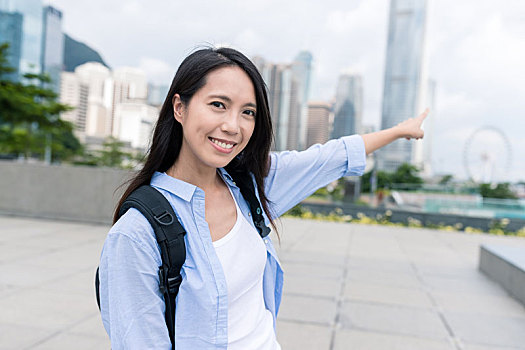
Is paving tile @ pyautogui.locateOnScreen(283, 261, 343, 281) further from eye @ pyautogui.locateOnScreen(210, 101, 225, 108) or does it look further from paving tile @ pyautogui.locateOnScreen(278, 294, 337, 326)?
eye @ pyautogui.locateOnScreen(210, 101, 225, 108)

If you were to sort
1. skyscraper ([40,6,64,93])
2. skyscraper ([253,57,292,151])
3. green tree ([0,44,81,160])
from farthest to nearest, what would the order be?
1. skyscraper ([40,6,64,93])
2. green tree ([0,44,81,160])
3. skyscraper ([253,57,292,151])

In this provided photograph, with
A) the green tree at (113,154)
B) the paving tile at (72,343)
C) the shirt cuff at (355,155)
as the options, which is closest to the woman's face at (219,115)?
the shirt cuff at (355,155)

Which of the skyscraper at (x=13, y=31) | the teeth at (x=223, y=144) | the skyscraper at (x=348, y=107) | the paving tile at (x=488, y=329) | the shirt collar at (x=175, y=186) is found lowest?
the paving tile at (x=488, y=329)

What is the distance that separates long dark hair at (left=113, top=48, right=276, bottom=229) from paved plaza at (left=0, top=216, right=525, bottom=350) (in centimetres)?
224

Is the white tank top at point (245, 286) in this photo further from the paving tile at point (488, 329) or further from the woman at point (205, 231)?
the paving tile at point (488, 329)

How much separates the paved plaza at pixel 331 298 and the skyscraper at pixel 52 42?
66794 mm

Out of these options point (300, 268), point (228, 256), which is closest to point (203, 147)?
point (228, 256)

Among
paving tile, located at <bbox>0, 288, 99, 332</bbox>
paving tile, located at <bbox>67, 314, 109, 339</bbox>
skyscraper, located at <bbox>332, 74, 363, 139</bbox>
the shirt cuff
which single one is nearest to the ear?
the shirt cuff

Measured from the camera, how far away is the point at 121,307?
A: 1.04 metres

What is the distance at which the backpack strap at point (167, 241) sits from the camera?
1.09 metres

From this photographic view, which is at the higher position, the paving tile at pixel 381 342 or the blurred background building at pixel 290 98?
the blurred background building at pixel 290 98

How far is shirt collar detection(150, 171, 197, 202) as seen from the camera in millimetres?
1230

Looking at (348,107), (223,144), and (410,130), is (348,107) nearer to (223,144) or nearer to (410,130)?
(410,130)

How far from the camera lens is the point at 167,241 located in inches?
42.9
